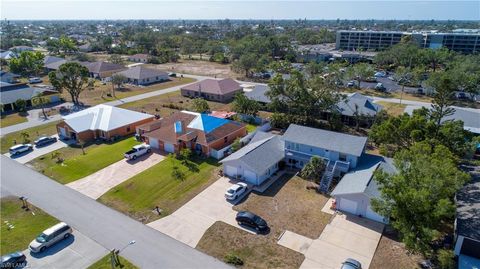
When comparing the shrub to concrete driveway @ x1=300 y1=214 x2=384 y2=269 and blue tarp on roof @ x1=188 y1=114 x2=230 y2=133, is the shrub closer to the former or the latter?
concrete driveway @ x1=300 y1=214 x2=384 y2=269

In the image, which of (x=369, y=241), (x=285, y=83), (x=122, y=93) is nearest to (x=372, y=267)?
(x=369, y=241)

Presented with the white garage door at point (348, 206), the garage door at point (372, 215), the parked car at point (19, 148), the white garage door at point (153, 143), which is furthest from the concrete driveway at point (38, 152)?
the garage door at point (372, 215)

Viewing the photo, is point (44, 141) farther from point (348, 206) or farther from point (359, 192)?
point (359, 192)

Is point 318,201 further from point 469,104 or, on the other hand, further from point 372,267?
point 469,104

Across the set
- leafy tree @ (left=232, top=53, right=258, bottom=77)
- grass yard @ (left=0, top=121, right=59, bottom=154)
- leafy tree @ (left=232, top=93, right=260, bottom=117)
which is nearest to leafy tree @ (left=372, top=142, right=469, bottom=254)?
leafy tree @ (left=232, top=93, right=260, bottom=117)

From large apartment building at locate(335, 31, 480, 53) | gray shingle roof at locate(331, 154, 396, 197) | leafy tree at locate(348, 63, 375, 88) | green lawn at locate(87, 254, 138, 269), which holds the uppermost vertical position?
large apartment building at locate(335, 31, 480, 53)

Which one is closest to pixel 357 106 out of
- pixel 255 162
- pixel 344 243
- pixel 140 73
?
pixel 255 162

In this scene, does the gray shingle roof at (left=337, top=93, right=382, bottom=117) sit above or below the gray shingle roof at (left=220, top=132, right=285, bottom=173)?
above

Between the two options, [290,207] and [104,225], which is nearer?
[104,225]
